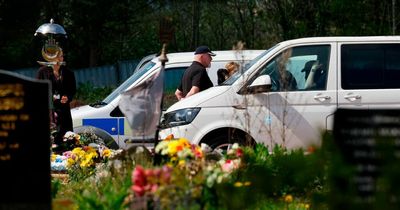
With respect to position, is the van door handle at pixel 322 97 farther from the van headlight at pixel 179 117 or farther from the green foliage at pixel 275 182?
the green foliage at pixel 275 182

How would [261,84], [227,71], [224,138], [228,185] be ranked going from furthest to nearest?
[227,71] → [224,138] → [261,84] → [228,185]

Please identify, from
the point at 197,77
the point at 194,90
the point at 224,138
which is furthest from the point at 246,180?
the point at 197,77

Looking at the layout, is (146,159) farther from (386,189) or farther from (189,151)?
(386,189)

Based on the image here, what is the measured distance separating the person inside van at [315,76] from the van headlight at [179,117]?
1.44 metres

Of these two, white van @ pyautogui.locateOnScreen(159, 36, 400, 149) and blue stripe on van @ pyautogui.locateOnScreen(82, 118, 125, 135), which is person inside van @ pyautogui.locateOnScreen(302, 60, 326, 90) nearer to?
white van @ pyautogui.locateOnScreen(159, 36, 400, 149)

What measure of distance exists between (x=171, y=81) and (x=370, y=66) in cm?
420

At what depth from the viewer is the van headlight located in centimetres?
1170

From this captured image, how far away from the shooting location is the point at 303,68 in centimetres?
1158

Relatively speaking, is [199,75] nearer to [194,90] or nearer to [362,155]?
[194,90]

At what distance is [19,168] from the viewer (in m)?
6.80

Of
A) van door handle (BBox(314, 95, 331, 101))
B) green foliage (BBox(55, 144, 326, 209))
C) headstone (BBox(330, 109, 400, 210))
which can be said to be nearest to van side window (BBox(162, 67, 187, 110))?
van door handle (BBox(314, 95, 331, 101))

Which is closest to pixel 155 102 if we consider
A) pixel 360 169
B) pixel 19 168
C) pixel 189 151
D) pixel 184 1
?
pixel 189 151

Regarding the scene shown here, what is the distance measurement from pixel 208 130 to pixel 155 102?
3430 millimetres

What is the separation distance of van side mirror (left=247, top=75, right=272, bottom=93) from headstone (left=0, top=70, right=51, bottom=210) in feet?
15.2
